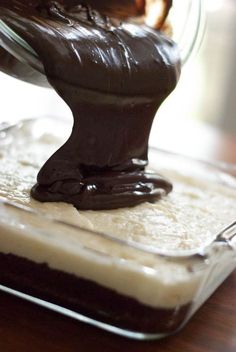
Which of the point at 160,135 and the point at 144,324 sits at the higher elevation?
the point at 144,324

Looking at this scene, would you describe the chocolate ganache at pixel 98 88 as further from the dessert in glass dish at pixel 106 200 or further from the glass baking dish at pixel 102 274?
the glass baking dish at pixel 102 274

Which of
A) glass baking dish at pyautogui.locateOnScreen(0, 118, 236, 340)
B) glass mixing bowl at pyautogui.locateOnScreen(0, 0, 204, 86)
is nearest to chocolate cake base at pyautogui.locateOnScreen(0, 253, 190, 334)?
glass baking dish at pyautogui.locateOnScreen(0, 118, 236, 340)

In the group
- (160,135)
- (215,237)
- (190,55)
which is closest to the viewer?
(215,237)

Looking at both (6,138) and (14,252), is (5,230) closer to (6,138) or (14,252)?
(14,252)

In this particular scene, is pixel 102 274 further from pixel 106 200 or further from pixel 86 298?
pixel 106 200

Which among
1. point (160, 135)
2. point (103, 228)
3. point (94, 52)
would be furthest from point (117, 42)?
point (160, 135)

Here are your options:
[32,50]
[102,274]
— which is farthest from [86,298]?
[32,50]

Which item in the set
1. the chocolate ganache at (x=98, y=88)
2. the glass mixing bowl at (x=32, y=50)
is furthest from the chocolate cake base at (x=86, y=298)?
the glass mixing bowl at (x=32, y=50)

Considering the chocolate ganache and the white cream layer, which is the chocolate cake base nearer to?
the white cream layer
